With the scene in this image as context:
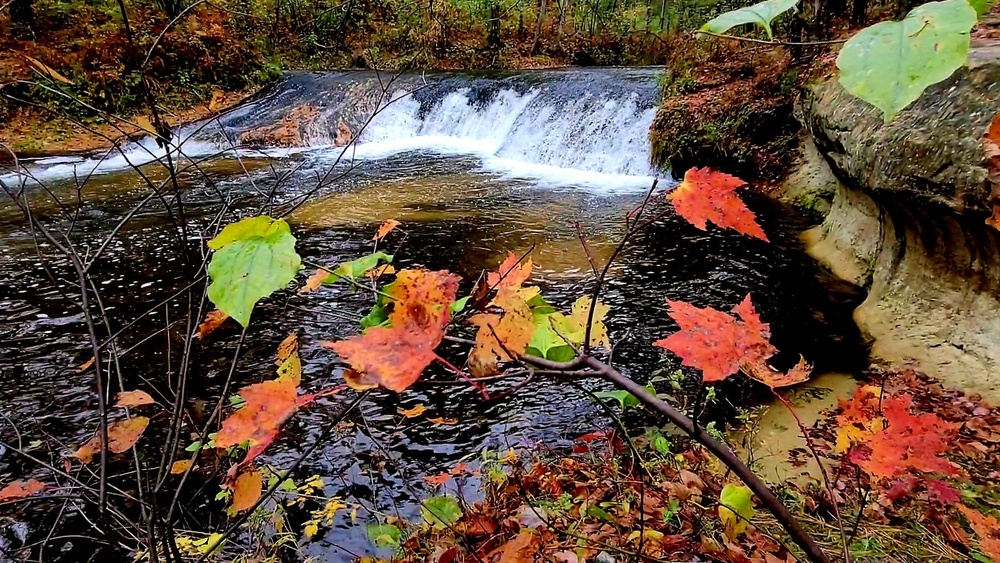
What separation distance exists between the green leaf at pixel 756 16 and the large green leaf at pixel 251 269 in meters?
0.53

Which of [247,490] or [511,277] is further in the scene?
[247,490]

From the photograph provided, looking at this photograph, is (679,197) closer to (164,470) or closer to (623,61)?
(164,470)

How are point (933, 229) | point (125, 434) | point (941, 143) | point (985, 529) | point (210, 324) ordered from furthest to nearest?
point (933, 229)
point (941, 143)
point (985, 529)
point (125, 434)
point (210, 324)

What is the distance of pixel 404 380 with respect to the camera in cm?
73

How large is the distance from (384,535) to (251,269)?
1891 millimetres

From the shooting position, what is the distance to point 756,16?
538 mm

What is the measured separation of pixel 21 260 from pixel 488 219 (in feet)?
15.4

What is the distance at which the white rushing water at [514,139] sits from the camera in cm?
934

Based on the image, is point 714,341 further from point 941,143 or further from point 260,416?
point 941,143

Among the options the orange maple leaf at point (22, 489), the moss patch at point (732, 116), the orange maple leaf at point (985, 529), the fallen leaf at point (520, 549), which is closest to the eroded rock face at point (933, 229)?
the orange maple leaf at point (985, 529)

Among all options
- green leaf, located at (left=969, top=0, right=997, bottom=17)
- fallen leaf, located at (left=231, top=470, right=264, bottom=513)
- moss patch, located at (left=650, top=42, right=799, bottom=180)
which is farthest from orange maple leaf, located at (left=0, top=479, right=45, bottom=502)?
moss patch, located at (left=650, top=42, right=799, bottom=180)

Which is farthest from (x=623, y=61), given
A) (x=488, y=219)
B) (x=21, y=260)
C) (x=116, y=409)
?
(x=116, y=409)

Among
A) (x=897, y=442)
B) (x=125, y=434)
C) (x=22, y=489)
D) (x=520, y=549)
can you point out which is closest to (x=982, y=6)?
(x=897, y=442)

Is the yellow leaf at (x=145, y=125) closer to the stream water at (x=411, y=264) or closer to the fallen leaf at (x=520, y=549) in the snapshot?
the stream water at (x=411, y=264)
